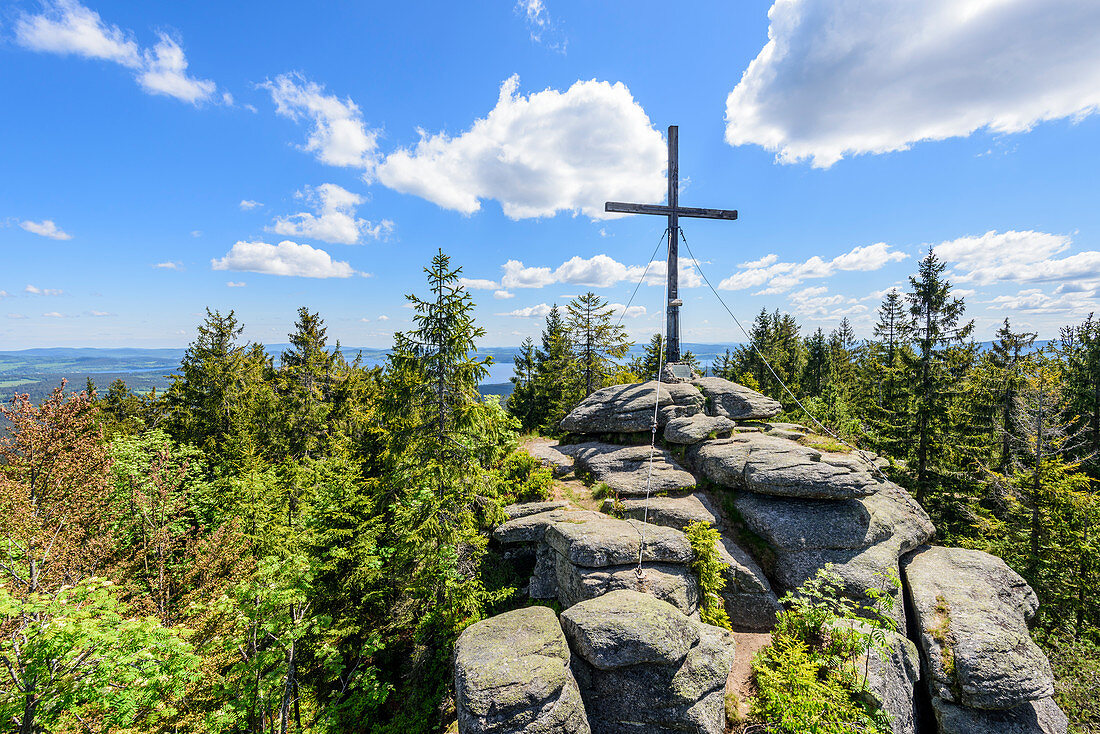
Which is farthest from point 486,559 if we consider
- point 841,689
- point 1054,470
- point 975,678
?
point 1054,470

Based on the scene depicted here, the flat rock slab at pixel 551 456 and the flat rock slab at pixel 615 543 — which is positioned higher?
the flat rock slab at pixel 551 456

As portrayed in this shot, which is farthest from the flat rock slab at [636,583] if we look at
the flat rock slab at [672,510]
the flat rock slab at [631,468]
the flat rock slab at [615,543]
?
the flat rock slab at [631,468]

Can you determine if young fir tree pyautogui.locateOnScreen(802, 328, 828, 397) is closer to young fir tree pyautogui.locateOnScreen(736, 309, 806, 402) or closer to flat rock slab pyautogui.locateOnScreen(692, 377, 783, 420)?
young fir tree pyautogui.locateOnScreen(736, 309, 806, 402)

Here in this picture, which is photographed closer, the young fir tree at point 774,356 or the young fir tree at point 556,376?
the young fir tree at point 556,376

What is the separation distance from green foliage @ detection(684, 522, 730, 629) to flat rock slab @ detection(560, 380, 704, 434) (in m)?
4.71

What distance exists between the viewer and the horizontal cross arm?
13.0 m

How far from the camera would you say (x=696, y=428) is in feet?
44.5

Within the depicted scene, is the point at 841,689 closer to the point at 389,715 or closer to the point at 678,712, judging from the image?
the point at 678,712

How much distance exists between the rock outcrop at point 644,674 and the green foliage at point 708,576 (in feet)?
5.97

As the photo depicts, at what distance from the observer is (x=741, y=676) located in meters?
8.57

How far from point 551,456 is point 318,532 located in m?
8.29

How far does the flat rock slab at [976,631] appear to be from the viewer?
8.36 meters

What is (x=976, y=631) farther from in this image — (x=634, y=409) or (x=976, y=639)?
(x=634, y=409)

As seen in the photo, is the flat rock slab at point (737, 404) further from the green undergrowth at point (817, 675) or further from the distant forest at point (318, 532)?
the green undergrowth at point (817, 675)
